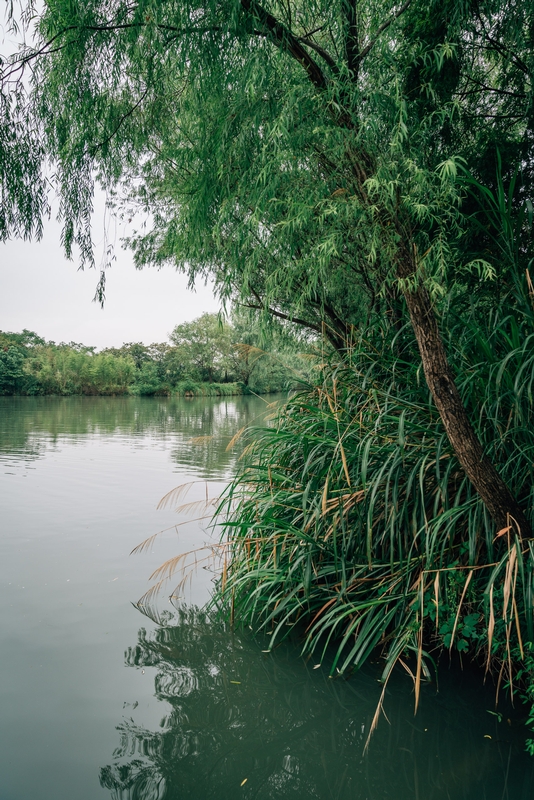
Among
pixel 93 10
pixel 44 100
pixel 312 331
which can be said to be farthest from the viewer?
pixel 312 331

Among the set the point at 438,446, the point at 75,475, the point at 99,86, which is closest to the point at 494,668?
the point at 438,446

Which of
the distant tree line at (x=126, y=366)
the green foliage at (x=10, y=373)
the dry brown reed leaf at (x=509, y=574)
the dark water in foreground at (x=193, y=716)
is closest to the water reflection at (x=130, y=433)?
the dark water in foreground at (x=193, y=716)

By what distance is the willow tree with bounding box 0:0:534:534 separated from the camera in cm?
277

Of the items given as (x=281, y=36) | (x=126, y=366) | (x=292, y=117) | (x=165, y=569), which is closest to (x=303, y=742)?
(x=165, y=569)

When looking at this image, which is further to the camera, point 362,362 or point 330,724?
point 362,362

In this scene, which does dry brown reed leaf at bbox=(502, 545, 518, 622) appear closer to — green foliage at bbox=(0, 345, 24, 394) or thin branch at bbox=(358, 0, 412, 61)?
thin branch at bbox=(358, 0, 412, 61)

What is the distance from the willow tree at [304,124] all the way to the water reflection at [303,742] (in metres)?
0.94

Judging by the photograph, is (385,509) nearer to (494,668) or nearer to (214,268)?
(494,668)

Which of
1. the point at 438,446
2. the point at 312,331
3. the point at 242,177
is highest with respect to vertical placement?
the point at 242,177

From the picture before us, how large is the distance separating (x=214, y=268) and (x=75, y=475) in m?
4.39

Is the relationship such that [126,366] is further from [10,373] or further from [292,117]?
[292,117]

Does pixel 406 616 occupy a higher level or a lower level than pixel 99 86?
lower

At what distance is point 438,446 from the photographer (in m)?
2.89

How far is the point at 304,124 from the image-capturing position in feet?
9.81
